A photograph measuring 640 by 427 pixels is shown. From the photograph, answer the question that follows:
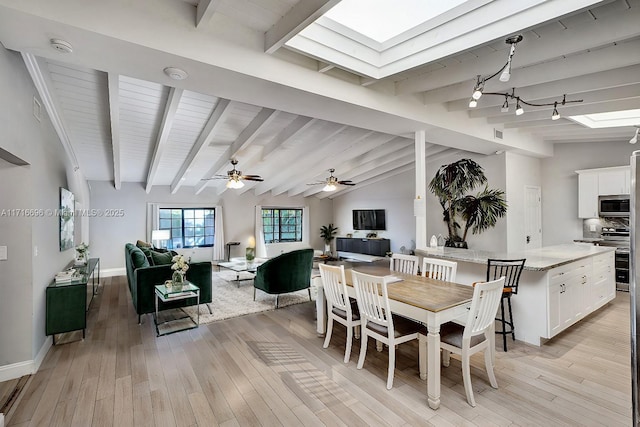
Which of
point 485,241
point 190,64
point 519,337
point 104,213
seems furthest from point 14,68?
point 485,241

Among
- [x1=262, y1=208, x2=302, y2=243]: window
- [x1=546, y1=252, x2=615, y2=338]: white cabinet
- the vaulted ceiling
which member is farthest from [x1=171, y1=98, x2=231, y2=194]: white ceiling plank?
[x1=546, y1=252, x2=615, y2=338]: white cabinet

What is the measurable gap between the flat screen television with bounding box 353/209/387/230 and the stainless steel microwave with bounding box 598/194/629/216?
16.5ft

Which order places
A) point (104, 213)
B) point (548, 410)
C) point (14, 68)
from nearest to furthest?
point (548, 410) < point (14, 68) < point (104, 213)

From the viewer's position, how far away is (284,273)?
482 cm

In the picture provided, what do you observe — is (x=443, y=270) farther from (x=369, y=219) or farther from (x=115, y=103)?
(x=369, y=219)

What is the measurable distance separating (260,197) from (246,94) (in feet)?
23.8

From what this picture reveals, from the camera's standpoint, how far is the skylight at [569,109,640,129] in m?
4.89

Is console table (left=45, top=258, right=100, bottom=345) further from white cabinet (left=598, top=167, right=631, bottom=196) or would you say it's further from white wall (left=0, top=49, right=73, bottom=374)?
white cabinet (left=598, top=167, right=631, bottom=196)

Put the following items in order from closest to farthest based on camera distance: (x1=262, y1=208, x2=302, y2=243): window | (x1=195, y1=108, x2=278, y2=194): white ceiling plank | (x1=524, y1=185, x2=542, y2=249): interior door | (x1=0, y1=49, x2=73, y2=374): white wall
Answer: (x1=0, y1=49, x2=73, y2=374): white wall, (x1=195, y1=108, x2=278, y2=194): white ceiling plank, (x1=524, y1=185, x2=542, y2=249): interior door, (x1=262, y1=208, x2=302, y2=243): window

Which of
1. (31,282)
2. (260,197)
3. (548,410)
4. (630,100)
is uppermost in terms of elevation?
(630,100)

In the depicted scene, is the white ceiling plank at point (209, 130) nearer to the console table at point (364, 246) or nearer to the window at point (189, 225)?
the window at point (189, 225)

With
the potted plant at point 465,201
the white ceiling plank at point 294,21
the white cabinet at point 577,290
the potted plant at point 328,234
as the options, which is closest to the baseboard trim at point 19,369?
the white ceiling plank at point 294,21

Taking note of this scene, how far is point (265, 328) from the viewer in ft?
13.1

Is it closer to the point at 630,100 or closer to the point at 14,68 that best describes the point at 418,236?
the point at 630,100
